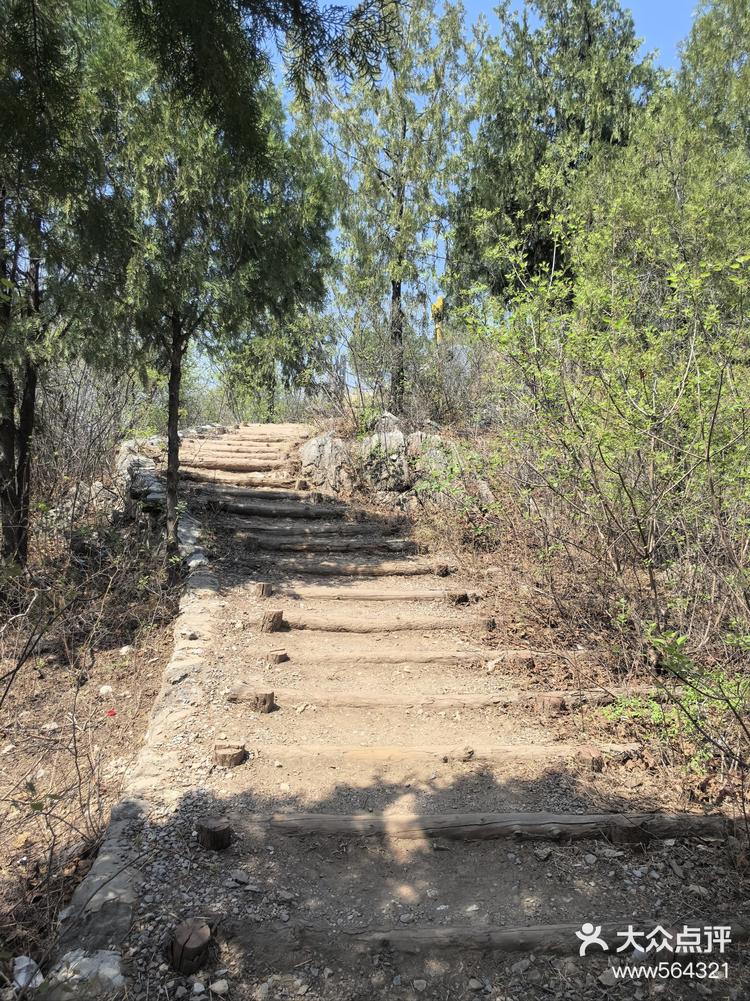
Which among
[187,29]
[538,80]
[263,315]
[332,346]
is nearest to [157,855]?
[187,29]

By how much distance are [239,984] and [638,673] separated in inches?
117

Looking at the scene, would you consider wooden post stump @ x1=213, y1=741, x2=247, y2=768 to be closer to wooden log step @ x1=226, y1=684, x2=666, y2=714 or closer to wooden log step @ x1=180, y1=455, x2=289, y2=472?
wooden log step @ x1=226, y1=684, x2=666, y2=714


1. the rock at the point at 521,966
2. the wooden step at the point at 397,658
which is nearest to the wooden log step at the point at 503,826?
the rock at the point at 521,966

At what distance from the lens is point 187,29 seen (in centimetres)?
239

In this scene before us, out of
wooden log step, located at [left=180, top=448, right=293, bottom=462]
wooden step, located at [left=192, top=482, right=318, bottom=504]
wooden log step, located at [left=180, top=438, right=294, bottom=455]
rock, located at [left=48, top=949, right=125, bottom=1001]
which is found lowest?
rock, located at [left=48, top=949, right=125, bottom=1001]

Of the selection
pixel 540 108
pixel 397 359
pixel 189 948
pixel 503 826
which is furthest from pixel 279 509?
pixel 540 108

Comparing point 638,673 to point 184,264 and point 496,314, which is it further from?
point 184,264

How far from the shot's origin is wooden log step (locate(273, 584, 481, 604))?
18.6 feet

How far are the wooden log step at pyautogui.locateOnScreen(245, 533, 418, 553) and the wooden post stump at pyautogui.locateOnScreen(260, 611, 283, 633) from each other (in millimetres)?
1879

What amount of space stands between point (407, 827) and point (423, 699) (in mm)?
1253

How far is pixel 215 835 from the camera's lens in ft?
8.45

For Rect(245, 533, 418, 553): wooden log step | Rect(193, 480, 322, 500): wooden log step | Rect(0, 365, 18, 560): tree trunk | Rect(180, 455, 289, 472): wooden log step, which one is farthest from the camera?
Rect(180, 455, 289, 472): wooden log step

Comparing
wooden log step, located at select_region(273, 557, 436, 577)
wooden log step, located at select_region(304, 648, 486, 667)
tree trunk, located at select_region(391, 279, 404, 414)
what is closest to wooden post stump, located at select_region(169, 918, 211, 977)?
wooden log step, located at select_region(304, 648, 486, 667)

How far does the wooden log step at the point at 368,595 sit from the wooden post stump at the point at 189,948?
358cm
